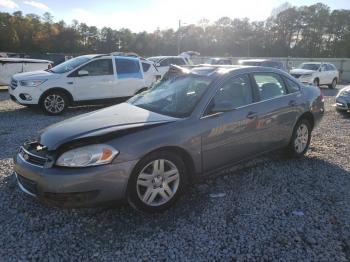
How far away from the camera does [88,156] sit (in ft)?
10.6

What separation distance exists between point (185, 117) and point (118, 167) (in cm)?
102

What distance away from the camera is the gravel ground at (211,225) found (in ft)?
9.87

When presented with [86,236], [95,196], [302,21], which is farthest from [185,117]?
[302,21]

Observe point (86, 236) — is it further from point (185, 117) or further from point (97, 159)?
point (185, 117)

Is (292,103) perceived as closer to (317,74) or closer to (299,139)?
(299,139)

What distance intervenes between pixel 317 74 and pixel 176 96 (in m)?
17.7

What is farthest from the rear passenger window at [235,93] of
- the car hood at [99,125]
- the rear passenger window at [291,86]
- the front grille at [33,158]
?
the front grille at [33,158]

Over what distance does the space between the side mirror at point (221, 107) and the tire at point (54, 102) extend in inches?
263

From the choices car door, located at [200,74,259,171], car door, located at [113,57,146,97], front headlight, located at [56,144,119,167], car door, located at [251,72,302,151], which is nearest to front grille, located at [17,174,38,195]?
front headlight, located at [56,144,119,167]

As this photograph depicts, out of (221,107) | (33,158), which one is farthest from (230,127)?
(33,158)

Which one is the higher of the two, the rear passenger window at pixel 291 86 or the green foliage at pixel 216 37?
the green foliage at pixel 216 37

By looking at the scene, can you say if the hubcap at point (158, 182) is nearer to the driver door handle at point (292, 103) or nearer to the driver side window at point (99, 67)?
the driver door handle at point (292, 103)

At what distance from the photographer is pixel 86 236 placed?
10.7 ft

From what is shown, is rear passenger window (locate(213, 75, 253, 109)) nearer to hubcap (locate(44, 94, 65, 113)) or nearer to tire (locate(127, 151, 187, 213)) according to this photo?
tire (locate(127, 151, 187, 213))
